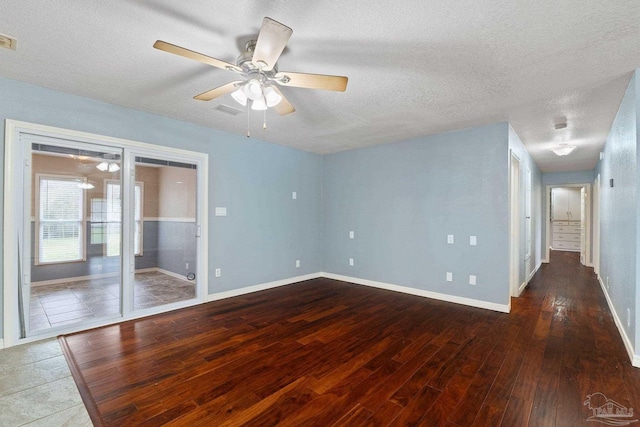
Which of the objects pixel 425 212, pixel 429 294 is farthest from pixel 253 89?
pixel 429 294

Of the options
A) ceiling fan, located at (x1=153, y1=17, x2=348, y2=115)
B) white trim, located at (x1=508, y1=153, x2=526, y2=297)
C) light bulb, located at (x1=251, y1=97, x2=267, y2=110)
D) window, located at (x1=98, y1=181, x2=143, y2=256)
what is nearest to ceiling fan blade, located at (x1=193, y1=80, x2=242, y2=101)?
ceiling fan, located at (x1=153, y1=17, x2=348, y2=115)

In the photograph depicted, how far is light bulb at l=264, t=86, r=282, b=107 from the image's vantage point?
2.24 metres

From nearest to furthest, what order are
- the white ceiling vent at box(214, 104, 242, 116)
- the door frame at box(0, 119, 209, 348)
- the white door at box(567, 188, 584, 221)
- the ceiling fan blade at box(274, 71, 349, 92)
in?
the ceiling fan blade at box(274, 71, 349, 92)
the door frame at box(0, 119, 209, 348)
the white ceiling vent at box(214, 104, 242, 116)
the white door at box(567, 188, 584, 221)

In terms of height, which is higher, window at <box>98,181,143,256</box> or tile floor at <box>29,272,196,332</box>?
window at <box>98,181,143,256</box>

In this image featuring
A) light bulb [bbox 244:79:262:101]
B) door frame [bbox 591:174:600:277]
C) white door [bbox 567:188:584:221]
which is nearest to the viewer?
light bulb [bbox 244:79:262:101]

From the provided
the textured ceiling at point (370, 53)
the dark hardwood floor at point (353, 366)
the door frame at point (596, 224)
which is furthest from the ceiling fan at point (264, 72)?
the door frame at point (596, 224)

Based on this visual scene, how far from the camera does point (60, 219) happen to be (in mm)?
3076

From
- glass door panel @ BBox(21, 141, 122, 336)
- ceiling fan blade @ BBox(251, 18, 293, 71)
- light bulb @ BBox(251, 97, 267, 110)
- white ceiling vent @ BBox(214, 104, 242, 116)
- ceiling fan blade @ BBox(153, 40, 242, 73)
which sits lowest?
glass door panel @ BBox(21, 141, 122, 336)

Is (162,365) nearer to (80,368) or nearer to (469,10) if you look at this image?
(80,368)

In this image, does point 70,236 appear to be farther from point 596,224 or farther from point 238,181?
point 596,224

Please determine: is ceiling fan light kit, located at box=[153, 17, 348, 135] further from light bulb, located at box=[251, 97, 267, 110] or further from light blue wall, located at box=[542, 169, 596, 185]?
light blue wall, located at box=[542, 169, 596, 185]

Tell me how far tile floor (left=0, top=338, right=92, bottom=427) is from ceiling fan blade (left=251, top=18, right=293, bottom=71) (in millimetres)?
2513

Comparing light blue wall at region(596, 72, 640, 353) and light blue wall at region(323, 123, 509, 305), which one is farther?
light blue wall at region(323, 123, 509, 305)

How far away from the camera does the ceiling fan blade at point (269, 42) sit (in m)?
1.54
